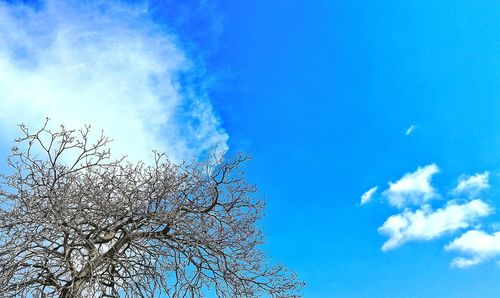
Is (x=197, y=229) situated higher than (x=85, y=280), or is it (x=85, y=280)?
(x=197, y=229)

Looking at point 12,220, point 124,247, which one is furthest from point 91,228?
point 12,220

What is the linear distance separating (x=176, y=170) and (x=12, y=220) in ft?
9.47

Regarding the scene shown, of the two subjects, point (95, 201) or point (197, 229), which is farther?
point (197, 229)

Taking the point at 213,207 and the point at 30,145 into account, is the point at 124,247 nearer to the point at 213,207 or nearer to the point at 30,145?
the point at 213,207

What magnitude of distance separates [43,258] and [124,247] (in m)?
1.38

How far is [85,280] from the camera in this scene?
8070 millimetres

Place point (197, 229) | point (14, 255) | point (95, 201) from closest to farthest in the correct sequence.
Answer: point (14, 255) < point (95, 201) < point (197, 229)

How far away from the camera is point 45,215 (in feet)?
26.2

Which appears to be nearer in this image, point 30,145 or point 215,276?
point 30,145

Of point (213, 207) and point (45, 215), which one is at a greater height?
point (213, 207)

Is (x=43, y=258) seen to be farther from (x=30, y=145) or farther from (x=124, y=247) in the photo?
(x=30, y=145)

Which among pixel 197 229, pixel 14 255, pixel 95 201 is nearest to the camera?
pixel 14 255

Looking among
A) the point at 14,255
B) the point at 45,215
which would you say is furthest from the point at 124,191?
the point at 14,255

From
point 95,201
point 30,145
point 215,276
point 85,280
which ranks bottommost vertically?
point 85,280
